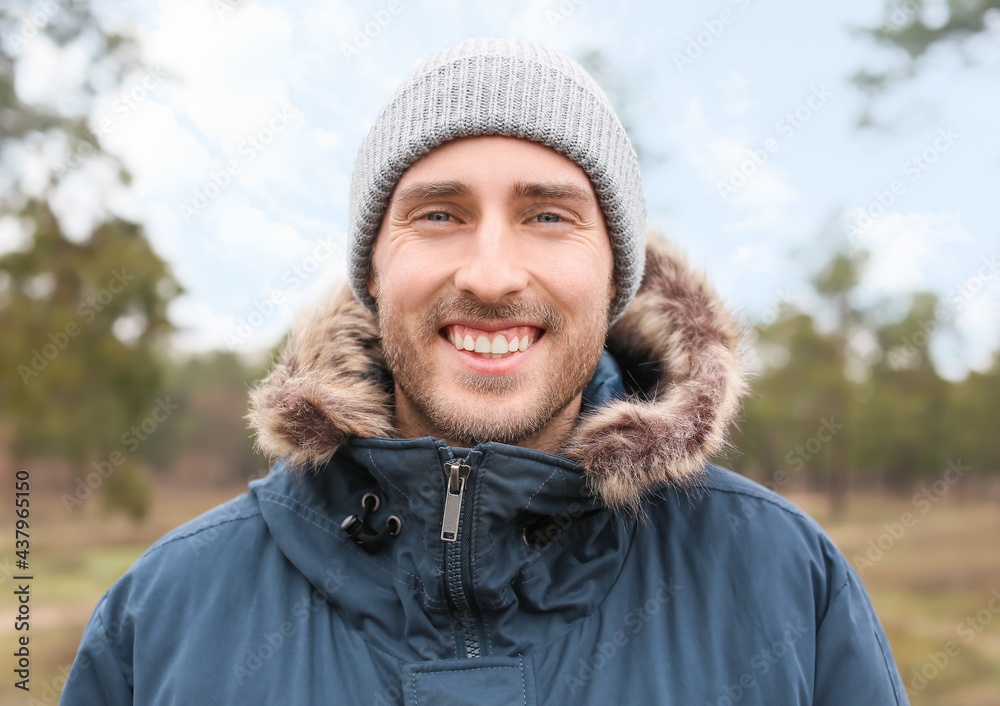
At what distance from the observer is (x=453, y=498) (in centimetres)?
139

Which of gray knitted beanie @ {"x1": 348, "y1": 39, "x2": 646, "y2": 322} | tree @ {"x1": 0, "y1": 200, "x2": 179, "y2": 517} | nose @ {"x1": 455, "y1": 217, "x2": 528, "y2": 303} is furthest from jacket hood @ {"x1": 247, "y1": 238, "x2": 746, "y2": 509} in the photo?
tree @ {"x1": 0, "y1": 200, "x2": 179, "y2": 517}

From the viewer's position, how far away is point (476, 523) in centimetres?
140

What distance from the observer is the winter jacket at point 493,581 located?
142 centimetres

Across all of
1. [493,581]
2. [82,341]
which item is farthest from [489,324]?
[82,341]

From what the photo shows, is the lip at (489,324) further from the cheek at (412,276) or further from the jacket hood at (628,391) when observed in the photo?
the jacket hood at (628,391)

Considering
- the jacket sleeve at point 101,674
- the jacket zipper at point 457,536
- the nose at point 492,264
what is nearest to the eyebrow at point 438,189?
the nose at point 492,264

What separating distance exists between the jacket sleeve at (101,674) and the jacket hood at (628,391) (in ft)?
1.72

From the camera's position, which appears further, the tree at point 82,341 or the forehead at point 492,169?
the tree at point 82,341

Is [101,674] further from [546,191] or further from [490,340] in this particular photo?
[546,191]

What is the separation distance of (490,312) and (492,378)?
0.15 m

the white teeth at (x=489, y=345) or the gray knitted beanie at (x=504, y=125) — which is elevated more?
the gray knitted beanie at (x=504, y=125)

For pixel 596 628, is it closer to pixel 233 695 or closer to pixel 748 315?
pixel 233 695

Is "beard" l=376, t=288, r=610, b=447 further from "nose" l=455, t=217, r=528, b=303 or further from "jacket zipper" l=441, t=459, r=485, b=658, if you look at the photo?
"jacket zipper" l=441, t=459, r=485, b=658

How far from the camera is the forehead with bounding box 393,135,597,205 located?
1.72 meters
